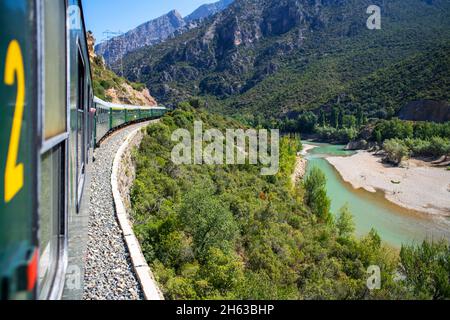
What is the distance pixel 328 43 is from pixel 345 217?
363ft

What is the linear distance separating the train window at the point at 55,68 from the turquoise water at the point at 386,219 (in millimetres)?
26529

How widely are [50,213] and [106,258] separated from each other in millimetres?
3865

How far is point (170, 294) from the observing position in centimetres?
702

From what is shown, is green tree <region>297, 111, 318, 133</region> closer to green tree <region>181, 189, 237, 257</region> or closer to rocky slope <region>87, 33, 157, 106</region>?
rocky slope <region>87, 33, 157, 106</region>

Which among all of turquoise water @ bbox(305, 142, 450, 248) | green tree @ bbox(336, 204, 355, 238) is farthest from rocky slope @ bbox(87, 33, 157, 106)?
turquoise water @ bbox(305, 142, 450, 248)

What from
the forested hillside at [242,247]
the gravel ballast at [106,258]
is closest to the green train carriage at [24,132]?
the gravel ballast at [106,258]

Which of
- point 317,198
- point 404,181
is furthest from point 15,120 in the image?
point 404,181

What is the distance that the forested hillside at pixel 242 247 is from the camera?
9133mm

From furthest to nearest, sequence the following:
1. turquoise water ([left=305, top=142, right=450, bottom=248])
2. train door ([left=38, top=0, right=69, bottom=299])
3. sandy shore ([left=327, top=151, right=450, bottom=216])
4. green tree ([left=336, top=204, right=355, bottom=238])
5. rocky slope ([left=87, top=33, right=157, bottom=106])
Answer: rocky slope ([left=87, top=33, right=157, bottom=106]) → sandy shore ([left=327, top=151, right=450, bottom=216]) → turquoise water ([left=305, top=142, right=450, bottom=248]) → green tree ([left=336, top=204, right=355, bottom=238]) → train door ([left=38, top=0, right=69, bottom=299])

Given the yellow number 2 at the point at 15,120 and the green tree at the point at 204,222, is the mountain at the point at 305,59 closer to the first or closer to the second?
the green tree at the point at 204,222

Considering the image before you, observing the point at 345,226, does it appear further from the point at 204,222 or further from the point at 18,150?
the point at 18,150

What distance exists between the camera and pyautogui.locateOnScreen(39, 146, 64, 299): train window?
2562mm

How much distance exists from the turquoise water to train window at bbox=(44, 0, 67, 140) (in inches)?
1044
